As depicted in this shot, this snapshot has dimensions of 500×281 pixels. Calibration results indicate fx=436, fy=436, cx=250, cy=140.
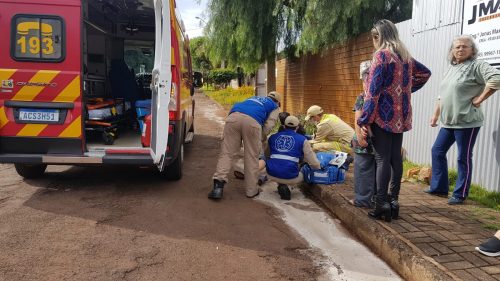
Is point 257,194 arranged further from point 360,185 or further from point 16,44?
point 16,44

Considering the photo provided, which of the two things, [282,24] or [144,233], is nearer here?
[144,233]

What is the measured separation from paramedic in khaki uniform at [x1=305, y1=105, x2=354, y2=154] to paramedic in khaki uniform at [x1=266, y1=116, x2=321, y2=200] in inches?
49.2

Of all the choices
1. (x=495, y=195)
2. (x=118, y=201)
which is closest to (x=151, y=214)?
(x=118, y=201)

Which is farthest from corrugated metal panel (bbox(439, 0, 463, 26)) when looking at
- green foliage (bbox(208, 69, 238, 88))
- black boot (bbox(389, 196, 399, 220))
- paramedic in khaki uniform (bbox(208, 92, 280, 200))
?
green foliage (bbox(208, 69, 238, 88))

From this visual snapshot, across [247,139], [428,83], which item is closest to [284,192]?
[247,139]

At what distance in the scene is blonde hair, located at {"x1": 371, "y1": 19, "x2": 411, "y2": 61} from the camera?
399cm

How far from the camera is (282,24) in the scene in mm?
11320

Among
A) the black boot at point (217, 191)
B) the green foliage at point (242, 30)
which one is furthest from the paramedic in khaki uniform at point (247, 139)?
the green foliage at point (242, 30)

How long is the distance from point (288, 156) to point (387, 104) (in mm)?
1788

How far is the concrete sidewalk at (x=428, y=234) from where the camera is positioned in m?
3.22

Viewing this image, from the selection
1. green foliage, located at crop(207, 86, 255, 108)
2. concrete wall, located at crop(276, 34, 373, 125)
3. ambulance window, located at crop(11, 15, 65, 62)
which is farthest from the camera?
green foliage, located at crop(207, 86, 255, 108)

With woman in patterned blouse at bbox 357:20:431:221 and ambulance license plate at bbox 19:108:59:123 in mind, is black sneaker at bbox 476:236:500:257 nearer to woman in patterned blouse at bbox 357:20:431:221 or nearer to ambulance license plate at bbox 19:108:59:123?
woman in patterned blouse at bbox 357:20:431:221

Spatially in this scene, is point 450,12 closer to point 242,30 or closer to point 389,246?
point 389,246

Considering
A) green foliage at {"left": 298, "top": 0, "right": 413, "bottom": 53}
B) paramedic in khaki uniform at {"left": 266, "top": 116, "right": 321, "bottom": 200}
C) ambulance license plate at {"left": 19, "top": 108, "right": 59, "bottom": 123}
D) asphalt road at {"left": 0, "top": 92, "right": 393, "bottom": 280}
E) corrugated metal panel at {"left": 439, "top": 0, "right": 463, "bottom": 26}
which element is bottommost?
asphalt road at {"left": 0, "top": 92, "right": 393, "bottom": 280}
